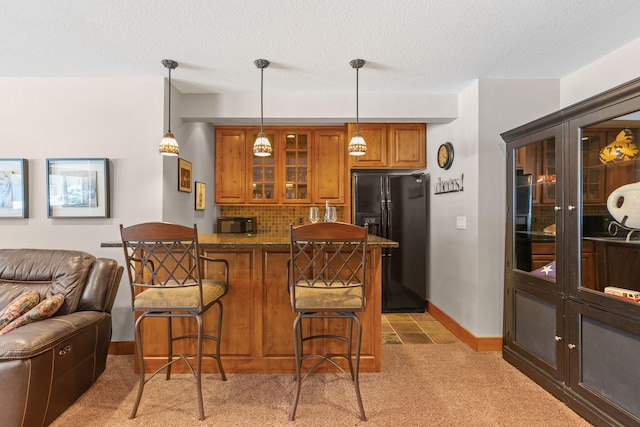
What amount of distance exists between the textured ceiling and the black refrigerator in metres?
1.24

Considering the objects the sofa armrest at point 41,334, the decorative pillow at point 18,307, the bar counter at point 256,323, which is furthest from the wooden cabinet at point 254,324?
the decorative pillow at point 18,307

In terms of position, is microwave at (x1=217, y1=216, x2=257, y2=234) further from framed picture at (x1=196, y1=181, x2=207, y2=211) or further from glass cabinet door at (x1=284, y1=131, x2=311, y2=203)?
glass cabinet door at (x1=284, y1=131, x2=311, y2=203)

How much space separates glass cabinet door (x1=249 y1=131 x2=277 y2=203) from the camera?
14.4 ft

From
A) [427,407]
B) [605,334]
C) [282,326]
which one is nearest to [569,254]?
[605,334]

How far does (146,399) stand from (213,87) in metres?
2.64

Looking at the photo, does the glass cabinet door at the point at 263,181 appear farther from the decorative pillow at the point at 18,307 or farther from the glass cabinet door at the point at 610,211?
the glass cabinet door at the point at 610,211

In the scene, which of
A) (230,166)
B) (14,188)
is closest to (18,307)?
(14,188)

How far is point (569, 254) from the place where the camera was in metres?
2.08

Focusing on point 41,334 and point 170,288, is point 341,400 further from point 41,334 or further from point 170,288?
point 41,334

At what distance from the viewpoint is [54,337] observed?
5.99 ft

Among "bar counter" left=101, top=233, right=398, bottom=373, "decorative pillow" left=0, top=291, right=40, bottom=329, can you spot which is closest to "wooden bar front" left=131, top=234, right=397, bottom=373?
"bar counter" left=101, top=233, right=398, bottom=373

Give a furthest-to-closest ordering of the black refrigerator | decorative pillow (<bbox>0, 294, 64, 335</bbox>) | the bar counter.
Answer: the black refrigerator < the bar counter < decorative pillow (<bbox>0, 294, 64, 335</bbox>)

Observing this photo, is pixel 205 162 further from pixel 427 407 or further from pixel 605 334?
pixel 605 334

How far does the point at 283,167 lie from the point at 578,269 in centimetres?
329
